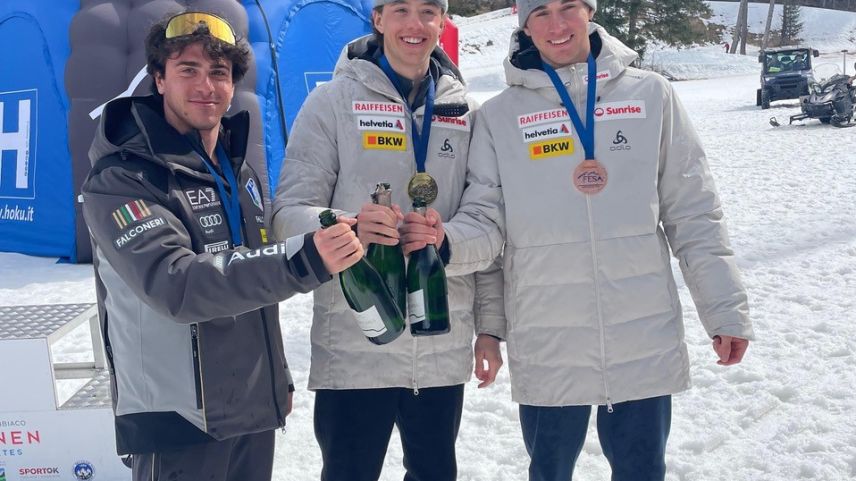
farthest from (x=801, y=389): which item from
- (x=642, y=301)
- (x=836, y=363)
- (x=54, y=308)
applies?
(x=54, y=308)

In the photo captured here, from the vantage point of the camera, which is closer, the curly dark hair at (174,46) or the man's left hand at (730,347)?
the curly dark hair at (174,46)

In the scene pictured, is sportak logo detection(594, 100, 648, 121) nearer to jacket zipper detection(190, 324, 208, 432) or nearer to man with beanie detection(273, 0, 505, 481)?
man with beanie detection(273, 0, 505, 481)

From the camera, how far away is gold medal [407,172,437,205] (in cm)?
232

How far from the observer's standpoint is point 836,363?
447 centimetres

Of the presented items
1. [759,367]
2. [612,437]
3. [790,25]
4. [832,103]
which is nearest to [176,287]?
[612,437]

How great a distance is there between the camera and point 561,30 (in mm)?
2404

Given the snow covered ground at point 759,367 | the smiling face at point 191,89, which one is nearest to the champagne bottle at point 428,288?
the smiling face at point 191,89

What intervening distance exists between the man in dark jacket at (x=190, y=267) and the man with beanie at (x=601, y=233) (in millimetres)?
658

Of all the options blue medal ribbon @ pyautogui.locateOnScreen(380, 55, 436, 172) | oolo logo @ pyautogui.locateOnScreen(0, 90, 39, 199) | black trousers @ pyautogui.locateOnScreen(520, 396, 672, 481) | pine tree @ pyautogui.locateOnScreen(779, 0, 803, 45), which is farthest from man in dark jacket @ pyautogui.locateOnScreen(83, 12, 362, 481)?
pine tree @ pyautogui.locateOnScreen(779, 0, 803, 45)

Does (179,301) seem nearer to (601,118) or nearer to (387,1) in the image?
(387,1)

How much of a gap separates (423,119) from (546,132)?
0.41 meters

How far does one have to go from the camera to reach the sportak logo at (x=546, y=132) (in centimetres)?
244

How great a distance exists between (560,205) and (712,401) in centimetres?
227

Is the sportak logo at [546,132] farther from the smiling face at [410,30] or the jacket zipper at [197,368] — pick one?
the jacket zipper at [197,368]
